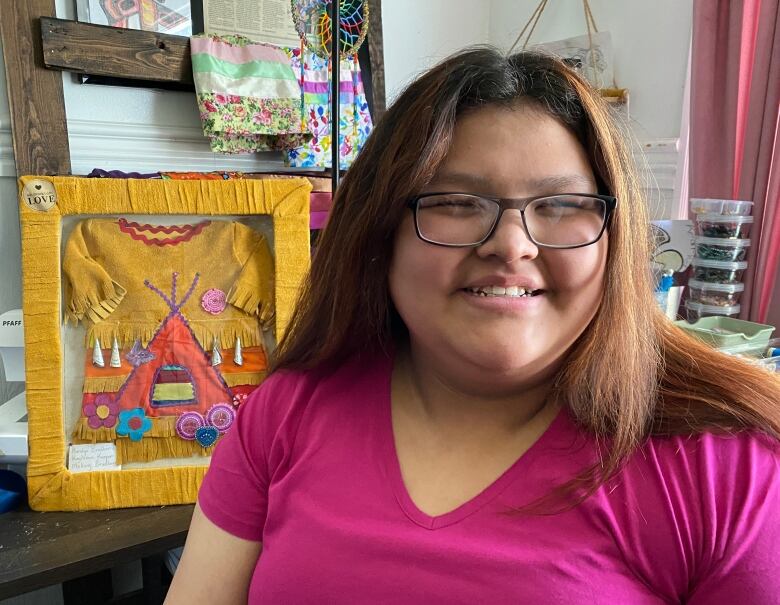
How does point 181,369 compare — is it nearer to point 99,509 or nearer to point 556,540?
point 99,509

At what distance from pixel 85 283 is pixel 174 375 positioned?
8.9 inches

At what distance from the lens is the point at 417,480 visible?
772mm

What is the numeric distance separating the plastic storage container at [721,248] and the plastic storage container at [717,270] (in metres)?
0.01

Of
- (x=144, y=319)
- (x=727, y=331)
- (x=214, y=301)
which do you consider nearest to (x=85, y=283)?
(x=144, y=319)

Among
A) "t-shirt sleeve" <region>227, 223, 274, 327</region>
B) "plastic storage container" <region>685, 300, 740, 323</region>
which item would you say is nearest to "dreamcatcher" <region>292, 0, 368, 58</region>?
"t-shirt sleeve" <region>227, 223, 274, 327</region>

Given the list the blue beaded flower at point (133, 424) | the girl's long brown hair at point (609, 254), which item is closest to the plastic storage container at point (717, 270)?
the girl's long brown hair at point (609, 254)

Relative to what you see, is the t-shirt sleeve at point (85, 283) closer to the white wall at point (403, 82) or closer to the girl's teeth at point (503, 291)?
the white wall at point (403, 82)

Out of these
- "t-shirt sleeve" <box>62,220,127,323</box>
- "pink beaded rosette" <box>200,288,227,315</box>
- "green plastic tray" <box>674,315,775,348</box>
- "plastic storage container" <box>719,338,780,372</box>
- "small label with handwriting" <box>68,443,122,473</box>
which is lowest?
"small label with handwriting" <box>68,443,122,473</box>

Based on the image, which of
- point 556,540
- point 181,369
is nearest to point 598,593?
point 556,540

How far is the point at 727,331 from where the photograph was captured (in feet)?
4.97

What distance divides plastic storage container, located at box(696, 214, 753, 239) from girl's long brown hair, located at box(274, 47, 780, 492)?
98 cm

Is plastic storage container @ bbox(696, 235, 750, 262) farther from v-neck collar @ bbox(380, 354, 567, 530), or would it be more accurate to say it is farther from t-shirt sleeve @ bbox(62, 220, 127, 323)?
t-shirt sleeve @ bbox(62, 220, 127, 323)

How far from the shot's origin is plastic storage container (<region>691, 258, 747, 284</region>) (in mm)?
1666

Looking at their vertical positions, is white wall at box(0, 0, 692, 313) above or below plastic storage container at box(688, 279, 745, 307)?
above
